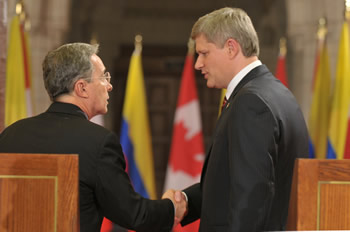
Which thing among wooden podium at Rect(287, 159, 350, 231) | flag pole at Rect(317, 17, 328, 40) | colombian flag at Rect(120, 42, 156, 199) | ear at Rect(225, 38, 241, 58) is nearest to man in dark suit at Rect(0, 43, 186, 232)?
ear at Rect(225, 38, 241, 58)

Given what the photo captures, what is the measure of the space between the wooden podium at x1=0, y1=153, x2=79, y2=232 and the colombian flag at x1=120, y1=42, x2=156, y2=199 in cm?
426

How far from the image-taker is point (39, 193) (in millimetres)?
1843

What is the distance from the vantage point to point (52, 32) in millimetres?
7270

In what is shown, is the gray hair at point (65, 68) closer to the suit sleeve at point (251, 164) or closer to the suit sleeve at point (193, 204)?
the suit sleeve at point (251, 164)

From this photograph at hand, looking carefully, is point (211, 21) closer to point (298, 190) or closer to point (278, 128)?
point (278, 128)

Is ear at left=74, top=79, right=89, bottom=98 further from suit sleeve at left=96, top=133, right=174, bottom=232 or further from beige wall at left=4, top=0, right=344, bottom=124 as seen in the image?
beige wall at left=4, top=0, right=344, bottom=124

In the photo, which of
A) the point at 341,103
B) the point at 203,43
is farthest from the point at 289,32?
the point at 203,43

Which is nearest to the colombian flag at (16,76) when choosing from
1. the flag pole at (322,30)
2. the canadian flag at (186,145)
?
the canadian flag at (186,145)

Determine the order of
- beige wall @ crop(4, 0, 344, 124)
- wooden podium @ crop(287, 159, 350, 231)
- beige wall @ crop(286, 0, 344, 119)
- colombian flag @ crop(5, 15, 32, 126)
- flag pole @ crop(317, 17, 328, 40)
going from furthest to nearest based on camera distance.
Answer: beige wall @ crop(286, 0, 344, 119) < beige wall @ crop(4, 0, 344, 124) < flag pole @ crop(317, 17, 328, 40) < colombian flag @ crop(5, 15, 32, 126) < wooden podium @ crop(287, 159, 350, 231)

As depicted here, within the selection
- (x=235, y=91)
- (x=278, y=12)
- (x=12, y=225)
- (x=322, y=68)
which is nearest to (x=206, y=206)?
(x=235, y=91)

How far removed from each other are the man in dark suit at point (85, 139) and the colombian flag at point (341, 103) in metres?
3.62

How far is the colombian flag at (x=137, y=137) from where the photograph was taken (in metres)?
6.14

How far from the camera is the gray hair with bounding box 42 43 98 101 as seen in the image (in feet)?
7.84

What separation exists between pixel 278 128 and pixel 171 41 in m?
7.08
